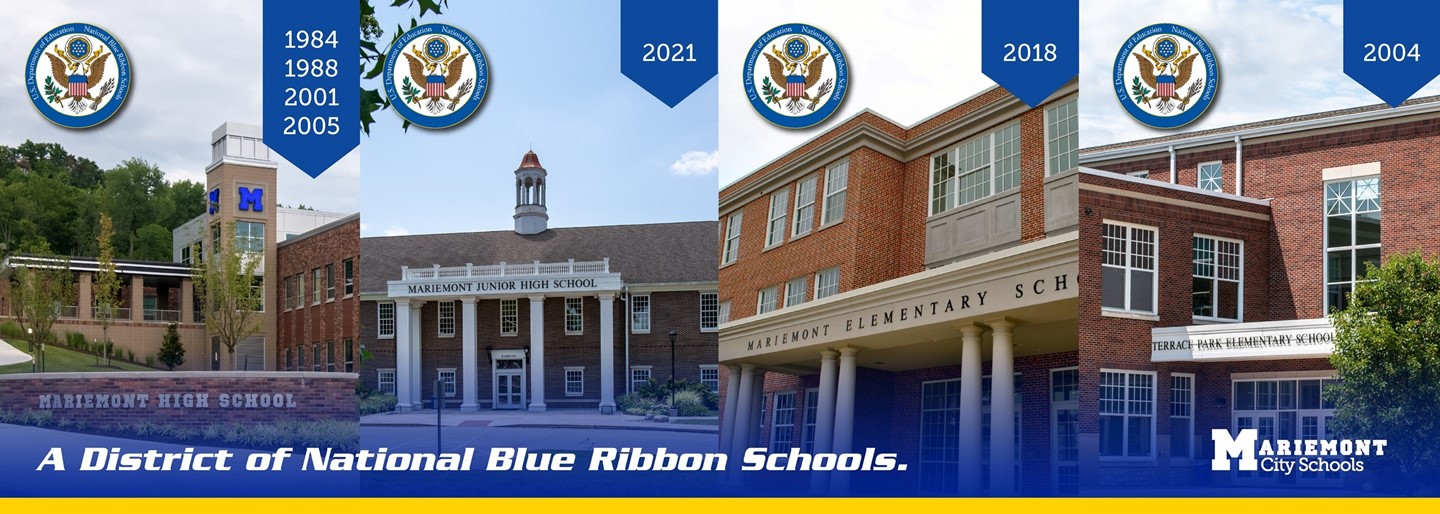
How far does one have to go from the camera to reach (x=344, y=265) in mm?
26156

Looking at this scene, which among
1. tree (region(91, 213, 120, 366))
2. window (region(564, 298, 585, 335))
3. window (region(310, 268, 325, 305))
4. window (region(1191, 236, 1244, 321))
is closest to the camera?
window (region(564, 298, 585, 335))

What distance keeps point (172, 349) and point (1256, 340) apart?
1972 cm

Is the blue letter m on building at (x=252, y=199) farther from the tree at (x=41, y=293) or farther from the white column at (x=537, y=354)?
the white column at (x=537, y=354)

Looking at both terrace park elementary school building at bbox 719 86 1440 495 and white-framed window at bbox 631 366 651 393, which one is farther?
white-framed window at bbox 631 366 651 393

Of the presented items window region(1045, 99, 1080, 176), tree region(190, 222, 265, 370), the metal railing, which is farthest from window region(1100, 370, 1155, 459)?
tree region(190, 222, 265, 370)

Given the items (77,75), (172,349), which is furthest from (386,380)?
(172,349)

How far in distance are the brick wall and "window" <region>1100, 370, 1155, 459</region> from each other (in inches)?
446

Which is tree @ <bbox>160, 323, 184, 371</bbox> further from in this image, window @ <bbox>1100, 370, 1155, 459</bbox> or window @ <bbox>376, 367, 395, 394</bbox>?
window @ <bbox>1100, 370, 1155, 459</bbox>

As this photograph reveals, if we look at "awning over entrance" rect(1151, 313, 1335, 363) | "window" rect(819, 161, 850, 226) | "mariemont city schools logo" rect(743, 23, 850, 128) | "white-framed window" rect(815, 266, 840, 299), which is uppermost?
"mariemont city schools logo" rect(743, 23, 850, 128)

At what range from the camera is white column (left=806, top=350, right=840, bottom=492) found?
16.9 m

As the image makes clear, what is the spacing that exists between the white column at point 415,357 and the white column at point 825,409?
16.5ft

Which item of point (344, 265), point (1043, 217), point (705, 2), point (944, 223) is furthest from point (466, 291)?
point (344, 265)

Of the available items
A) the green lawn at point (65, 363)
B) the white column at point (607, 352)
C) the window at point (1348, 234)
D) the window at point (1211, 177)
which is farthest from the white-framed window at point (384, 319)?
the window at point (1348, 234)

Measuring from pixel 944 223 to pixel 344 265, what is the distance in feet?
45.6
